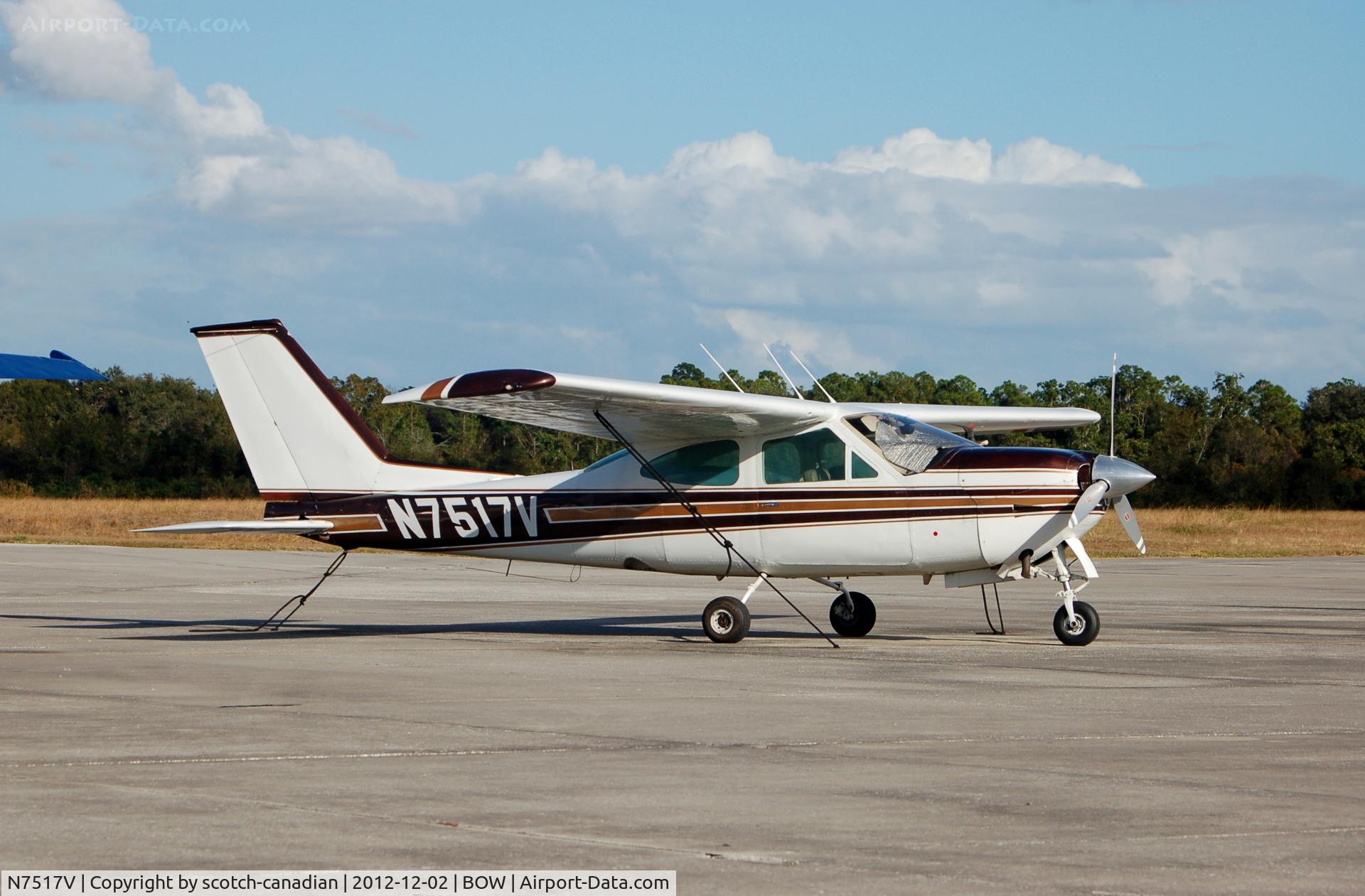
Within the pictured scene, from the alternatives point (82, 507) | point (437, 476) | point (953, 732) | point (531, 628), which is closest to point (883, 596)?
point (531, 628)

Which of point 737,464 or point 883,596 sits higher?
point 737,464

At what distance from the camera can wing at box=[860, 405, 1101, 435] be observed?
646 inches

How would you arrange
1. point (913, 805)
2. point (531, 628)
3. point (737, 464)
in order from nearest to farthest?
point (913, 805)
point (737, 464)
point (531, 628)

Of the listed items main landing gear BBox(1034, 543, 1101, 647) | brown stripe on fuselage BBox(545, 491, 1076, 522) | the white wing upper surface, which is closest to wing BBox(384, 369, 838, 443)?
the white wing upper surface

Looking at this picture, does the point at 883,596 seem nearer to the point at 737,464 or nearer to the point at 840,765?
the point at 737,464

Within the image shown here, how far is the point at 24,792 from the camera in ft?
20.7

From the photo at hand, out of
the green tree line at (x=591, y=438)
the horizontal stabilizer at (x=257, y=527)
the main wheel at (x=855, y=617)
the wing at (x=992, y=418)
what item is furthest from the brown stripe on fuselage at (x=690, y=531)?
the green tree line at (x=591, y=438)

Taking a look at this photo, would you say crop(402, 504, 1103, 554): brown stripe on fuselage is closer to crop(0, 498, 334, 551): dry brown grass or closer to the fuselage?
the fuselage

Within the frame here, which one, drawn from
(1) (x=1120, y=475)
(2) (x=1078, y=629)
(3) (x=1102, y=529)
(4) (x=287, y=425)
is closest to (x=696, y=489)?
(2) (x=1078, y=629)

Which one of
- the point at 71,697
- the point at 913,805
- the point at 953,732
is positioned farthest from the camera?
the point at 71,697

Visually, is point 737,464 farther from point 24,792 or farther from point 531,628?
point 24,792

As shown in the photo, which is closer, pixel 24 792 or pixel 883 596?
pixel 24 792

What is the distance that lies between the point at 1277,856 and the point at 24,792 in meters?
5.13

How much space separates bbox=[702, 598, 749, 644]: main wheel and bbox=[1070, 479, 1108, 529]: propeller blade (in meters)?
3.21
